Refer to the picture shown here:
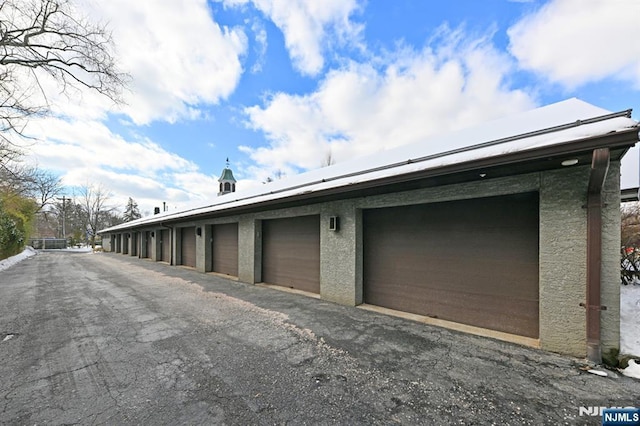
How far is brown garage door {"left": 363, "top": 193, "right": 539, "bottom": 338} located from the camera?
371 cm

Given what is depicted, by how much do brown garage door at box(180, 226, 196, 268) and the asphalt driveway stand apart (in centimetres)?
726

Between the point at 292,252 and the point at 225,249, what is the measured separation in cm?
392

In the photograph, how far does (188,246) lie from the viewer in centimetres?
1257

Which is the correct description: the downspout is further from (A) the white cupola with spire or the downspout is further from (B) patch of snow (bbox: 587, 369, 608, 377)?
(A) the white cupola with spire

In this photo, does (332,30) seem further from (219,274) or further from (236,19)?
(219,274)

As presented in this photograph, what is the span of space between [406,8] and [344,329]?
7.50 m

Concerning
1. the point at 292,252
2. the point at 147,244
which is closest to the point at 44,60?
the point at 292,252

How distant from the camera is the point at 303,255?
689cm

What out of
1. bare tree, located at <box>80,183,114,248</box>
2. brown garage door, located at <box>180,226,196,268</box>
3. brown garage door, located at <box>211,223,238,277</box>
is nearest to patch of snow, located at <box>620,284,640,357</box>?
brown garage door, located at <box>211,223,238,277</box>

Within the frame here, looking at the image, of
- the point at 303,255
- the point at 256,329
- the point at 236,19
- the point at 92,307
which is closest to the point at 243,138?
the point at 236,19

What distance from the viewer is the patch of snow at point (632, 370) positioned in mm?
2590

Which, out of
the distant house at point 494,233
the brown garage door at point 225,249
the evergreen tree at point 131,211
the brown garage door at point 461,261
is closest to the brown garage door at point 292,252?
the distant house at point 494,233

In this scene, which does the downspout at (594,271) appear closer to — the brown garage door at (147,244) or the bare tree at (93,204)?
the brown garage door at (147,244)

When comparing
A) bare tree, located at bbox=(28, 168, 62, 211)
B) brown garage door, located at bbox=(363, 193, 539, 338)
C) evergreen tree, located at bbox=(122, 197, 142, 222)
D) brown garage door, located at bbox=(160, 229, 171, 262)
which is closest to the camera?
brown garage door, located at bbox=(363, 193, 539, 338)
